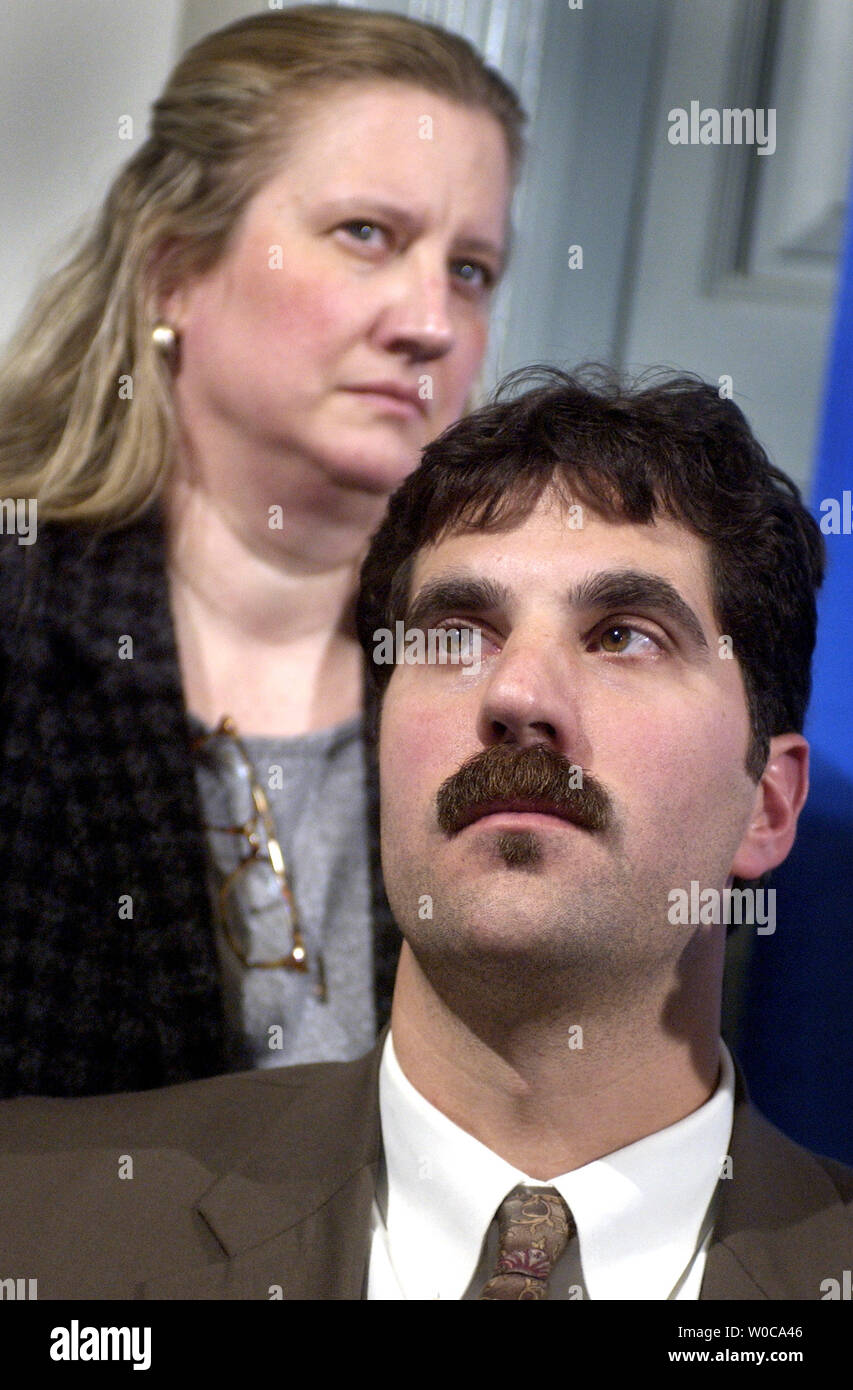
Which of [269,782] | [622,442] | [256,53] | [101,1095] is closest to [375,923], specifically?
[269,782]

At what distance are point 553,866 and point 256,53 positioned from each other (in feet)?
3.13

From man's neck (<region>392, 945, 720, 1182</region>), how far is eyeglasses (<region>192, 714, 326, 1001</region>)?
402mm

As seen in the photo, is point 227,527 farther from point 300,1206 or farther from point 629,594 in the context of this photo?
point 300,1206

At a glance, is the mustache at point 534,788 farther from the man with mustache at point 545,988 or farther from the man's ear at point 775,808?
the man's ear at point 775,808

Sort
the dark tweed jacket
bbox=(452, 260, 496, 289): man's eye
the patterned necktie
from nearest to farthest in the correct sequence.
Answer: the patterned necktie → the dark tweed jacket → bbox=(452, 260, 496, 289): man's eye

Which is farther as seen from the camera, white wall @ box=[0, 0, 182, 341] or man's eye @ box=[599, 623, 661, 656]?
white wall @ box=[0, 0, 182, 341]

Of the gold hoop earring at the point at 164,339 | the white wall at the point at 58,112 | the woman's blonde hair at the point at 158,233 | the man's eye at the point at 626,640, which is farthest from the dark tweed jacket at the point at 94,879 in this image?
the man's eye at the point at 626,640

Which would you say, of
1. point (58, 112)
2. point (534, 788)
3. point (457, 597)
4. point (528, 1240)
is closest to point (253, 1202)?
point (528, 1240)

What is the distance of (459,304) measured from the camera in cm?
175

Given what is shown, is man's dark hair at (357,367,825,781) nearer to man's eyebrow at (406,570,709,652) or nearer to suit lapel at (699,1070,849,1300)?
man's eyebrow at (406,570,709,652)

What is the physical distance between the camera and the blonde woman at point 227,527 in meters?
1.63

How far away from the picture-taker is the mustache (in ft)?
4.03

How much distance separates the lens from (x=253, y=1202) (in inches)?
50.4

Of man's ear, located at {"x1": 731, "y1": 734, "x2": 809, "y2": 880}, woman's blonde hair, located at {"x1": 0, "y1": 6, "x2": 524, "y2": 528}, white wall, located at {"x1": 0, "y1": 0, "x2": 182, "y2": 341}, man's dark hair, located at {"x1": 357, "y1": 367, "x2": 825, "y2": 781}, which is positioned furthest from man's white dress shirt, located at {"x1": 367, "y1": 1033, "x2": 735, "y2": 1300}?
white wall, located at {"x1": 0, "y1": 0, "x2": 182, "y2": 341}
